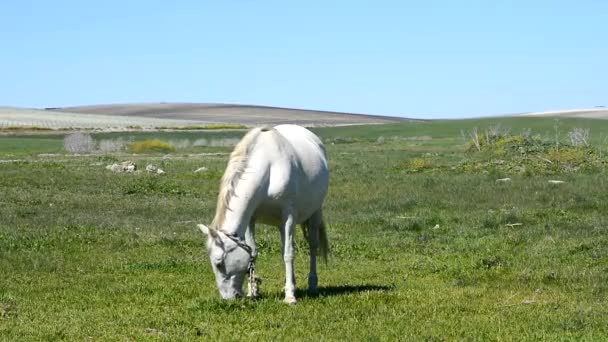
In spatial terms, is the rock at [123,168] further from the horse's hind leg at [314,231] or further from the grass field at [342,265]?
the horse's hind leg at [314,231]

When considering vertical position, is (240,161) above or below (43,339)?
above

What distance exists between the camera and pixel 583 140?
53469 millimetres

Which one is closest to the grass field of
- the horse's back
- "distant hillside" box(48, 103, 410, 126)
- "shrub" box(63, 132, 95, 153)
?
the horse's back

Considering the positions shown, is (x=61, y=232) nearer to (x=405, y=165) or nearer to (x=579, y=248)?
(x=579, y=248)

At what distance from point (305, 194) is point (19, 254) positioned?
684 cm

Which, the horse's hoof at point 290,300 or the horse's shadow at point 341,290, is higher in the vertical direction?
the horse's hoof at point 290,300

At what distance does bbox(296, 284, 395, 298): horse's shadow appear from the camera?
45.3 ft

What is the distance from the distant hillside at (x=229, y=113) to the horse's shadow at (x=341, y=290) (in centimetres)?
11887

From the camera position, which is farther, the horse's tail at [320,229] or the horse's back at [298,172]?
the horse's tail at [320,229]

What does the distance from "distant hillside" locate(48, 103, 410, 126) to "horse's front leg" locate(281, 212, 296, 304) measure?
12022 centimetres

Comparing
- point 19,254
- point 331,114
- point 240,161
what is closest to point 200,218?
point 19,254

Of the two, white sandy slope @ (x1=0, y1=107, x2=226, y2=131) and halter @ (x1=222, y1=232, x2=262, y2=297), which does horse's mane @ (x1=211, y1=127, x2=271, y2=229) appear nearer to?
halter @ (x1=222, y1=232, x2=262, y2=297)

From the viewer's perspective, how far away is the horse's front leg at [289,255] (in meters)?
13.0

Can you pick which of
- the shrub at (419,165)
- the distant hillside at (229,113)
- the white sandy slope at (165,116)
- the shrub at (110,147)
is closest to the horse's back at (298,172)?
the shrub at (419,165)
